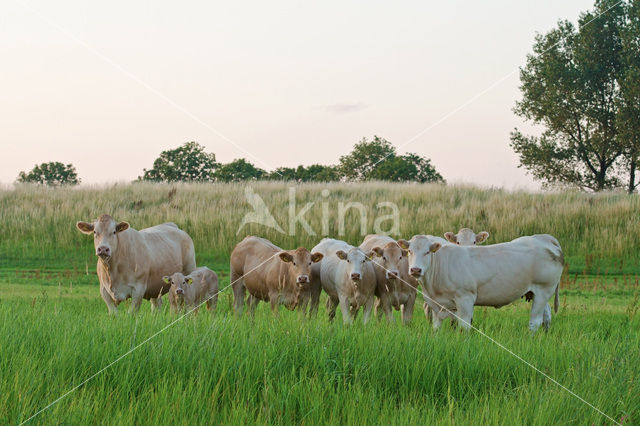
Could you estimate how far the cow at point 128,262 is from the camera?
1004 centimetres

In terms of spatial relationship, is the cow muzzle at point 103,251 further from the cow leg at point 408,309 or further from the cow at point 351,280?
the cow leg at point 408,309

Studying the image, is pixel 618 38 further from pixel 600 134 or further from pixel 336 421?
pixel 336 421

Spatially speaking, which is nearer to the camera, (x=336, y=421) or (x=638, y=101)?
(x=336, y=421)

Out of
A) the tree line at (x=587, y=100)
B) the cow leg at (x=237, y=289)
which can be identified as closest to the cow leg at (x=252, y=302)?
the cow leg at (x=237, y=289)

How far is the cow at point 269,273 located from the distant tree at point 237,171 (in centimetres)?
3870

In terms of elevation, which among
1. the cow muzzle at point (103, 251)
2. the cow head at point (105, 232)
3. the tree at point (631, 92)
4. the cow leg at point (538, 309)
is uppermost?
the tree at point (631, 92)

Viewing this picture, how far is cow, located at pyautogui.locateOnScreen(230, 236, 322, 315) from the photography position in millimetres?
10258

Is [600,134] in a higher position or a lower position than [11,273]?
higher

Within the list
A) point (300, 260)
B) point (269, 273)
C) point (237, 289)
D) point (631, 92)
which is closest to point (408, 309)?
point (300, 260)

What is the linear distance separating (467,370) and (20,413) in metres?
3.75

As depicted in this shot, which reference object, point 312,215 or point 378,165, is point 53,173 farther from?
point 312,215

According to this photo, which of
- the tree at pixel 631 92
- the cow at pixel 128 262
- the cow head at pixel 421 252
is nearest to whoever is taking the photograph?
the cow head at pixel 421 252

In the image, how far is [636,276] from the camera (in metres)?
17.0

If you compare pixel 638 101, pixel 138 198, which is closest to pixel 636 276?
pixel 138 198
